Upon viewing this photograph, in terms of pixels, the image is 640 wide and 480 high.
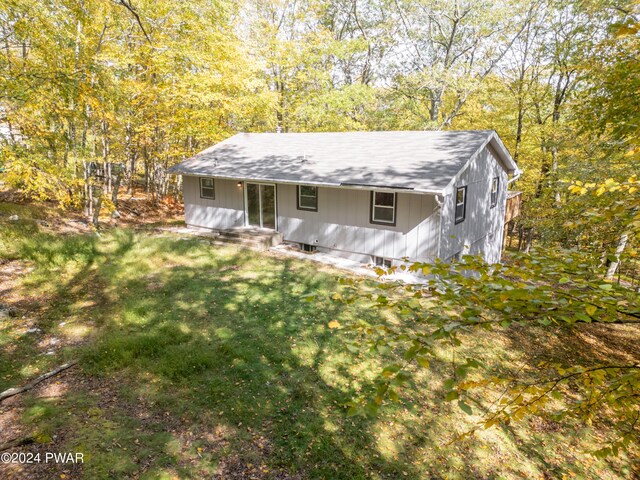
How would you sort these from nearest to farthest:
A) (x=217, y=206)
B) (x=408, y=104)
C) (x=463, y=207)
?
(x=463, y=207), (x=217, y=206), (x=408, y=104)

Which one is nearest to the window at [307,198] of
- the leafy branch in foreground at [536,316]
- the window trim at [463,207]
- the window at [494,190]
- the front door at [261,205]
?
the front door at [261,205]

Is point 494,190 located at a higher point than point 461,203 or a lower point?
higher

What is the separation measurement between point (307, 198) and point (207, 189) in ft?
18.4

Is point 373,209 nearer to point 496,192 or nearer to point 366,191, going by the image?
point 366,191

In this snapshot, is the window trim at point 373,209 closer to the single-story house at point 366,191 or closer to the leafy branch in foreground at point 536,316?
the single-story house at point 366,191

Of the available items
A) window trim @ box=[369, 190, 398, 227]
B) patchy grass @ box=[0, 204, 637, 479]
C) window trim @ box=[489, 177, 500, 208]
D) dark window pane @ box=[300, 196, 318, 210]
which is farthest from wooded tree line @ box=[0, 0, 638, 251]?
dark window pane @ box=[300, 196, 318, 210]

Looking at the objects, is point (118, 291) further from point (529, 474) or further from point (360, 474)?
point (529, 474)


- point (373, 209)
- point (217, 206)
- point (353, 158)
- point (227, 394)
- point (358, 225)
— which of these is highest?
point (353, 158)

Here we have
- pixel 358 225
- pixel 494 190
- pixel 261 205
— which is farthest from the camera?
pixel 261 205

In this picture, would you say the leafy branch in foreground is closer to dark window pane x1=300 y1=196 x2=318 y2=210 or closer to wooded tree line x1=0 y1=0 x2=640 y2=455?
wooded tree line x1=0 y1=0 x2=640 y2=455

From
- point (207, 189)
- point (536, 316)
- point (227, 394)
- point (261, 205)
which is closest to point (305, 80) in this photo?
point (207, 189)

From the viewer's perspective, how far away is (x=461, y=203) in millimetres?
12125

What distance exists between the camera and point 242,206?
620 inches

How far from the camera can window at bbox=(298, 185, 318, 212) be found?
530 inches
